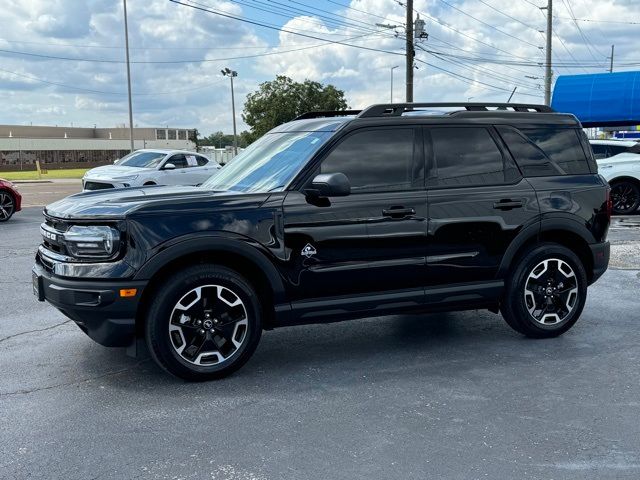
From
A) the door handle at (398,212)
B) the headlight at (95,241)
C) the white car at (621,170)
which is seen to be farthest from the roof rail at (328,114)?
the white car at (621,170)

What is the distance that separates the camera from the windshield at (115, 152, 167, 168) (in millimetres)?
18297

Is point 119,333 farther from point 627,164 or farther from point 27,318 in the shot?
point 627,164

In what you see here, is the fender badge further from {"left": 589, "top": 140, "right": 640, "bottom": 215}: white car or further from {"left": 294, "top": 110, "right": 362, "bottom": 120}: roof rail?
{"left": 589, "top": 140, "right": 640, "bottom": 215}: white car

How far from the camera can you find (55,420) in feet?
13.1

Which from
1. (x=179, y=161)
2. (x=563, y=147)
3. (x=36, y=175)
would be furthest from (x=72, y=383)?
(x=36, y=175)

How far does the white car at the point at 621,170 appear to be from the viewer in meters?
15.3

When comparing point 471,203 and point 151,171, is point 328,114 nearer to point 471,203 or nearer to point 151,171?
point 471,203

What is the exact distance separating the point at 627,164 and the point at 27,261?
42.0ft

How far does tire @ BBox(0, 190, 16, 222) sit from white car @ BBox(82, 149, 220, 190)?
2.08 metres

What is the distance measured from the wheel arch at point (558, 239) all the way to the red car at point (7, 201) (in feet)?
42.3

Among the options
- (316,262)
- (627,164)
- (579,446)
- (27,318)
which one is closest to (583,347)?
(579,446)

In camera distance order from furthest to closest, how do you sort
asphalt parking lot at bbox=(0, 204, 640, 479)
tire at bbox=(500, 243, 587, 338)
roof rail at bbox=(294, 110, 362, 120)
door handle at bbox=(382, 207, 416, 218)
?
roof rail at bbox=(294, 110, 362, 120) < tire at bbox=(500, 243, 587, 338) < door handle at bbox=(382, 207, 416, 218) < asphalt parking lot at bbox=(0, 204, 640, 479)

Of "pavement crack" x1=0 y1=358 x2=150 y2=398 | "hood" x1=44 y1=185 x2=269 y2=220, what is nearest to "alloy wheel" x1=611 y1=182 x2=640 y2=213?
"hood" x1=44 y1=185 x2=269 y2=220

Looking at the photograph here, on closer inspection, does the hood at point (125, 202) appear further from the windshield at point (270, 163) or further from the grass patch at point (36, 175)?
the grass patch at point (36, 175)
